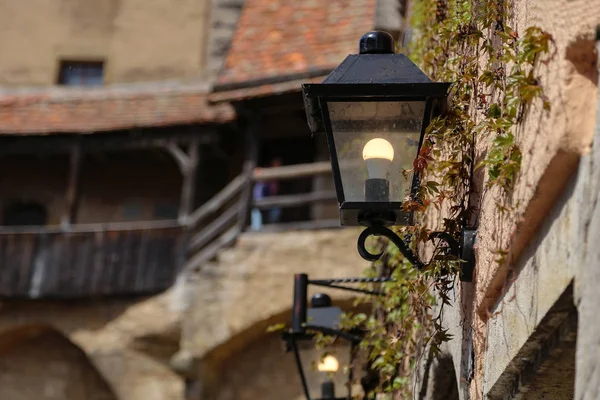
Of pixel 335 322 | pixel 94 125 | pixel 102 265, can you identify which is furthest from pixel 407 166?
pixel 94 125

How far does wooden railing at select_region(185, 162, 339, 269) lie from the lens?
13555mm

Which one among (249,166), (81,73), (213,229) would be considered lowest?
(213,229)

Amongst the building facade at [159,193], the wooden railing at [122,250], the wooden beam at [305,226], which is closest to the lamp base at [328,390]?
the building facade at [159,193]

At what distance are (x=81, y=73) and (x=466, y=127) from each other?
47.2 ft

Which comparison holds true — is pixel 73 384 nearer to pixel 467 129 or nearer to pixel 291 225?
pixel 291 225

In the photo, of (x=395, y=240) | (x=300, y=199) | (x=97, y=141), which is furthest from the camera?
(x=97, y=141)

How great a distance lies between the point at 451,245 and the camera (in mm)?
3477

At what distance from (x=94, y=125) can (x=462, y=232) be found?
498 inches

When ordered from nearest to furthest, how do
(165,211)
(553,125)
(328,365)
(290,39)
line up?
(553,125) < (328,365) < (290,39) < (165,211)

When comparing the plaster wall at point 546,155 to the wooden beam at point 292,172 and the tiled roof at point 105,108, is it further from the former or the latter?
the tiled roof at point 105,108

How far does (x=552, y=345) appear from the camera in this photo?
9.09 feet

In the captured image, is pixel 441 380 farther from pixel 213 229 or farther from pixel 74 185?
pixel 74 185

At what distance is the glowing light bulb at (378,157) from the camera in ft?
11.4

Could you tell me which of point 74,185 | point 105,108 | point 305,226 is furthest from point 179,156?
point 305,226
